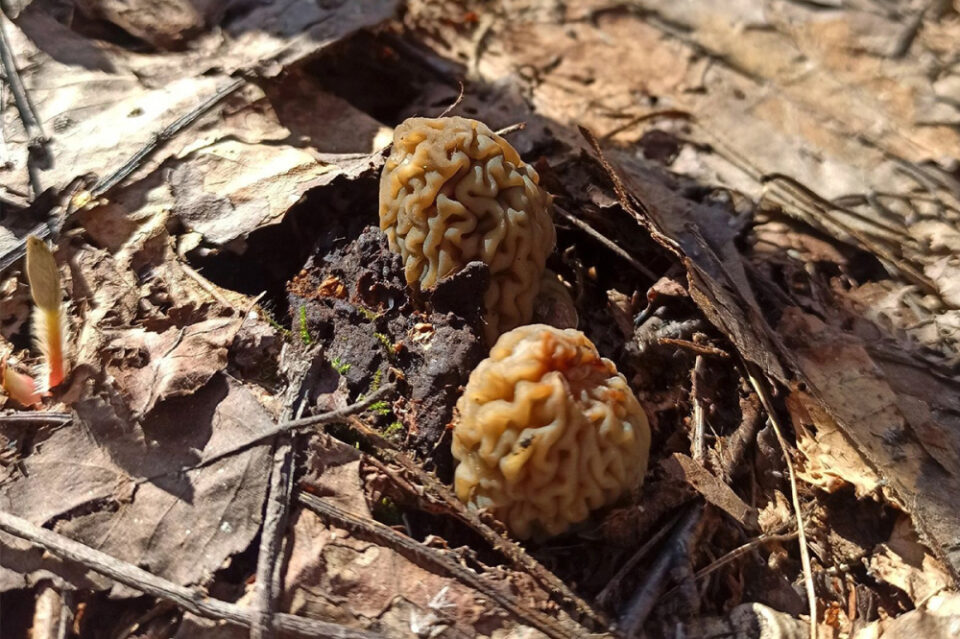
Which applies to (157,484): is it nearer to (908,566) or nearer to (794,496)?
(794,496)

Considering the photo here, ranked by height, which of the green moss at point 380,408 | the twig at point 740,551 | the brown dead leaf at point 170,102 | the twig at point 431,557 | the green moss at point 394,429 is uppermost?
the brown dead leaf at point 170,102

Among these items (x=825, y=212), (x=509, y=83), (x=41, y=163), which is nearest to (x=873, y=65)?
(x=825, y=212)

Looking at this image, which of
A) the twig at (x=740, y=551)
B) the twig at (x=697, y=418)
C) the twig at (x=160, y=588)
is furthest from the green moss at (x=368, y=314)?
the twig at (x=740, y=551)

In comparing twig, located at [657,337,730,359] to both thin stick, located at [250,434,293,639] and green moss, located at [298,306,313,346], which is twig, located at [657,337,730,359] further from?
thin stick, located at [250,434,293,639]

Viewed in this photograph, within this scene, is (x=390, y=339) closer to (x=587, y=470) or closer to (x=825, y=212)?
(x=587, y=470)

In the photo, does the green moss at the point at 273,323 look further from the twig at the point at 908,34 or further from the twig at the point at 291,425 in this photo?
the twig at the point at 908,34

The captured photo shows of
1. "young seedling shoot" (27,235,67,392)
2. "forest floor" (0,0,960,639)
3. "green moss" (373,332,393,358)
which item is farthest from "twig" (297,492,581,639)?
"young seedling shoot" (27,235,67,392)
